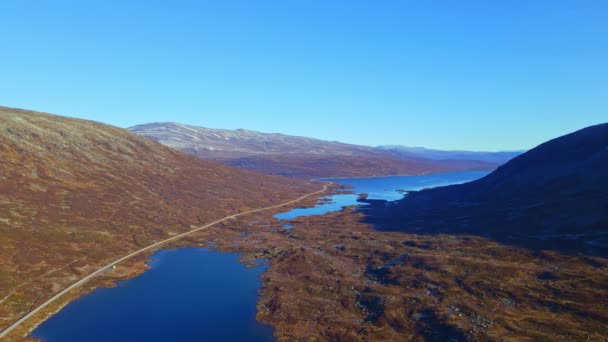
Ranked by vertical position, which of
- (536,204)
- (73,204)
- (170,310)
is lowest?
(170,310)

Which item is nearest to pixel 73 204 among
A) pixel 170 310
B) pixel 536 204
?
pixel 170 310

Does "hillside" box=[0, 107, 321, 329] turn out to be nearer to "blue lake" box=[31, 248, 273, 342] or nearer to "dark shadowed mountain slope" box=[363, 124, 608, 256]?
"blue lake" box=[31, 248, 273, 342]

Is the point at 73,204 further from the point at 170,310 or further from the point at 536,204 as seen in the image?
the point at 536,204

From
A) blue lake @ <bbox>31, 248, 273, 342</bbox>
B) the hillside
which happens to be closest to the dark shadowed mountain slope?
blue lake @ <bbox>31, 248, 273, 342</bbox>

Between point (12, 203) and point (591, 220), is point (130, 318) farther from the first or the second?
point (591, 220)

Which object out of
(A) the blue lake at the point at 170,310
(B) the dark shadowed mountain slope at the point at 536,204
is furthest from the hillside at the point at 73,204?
(B) the dark shadowed mountain slope at the point at 536,204

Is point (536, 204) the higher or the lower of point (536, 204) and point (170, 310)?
the higher
